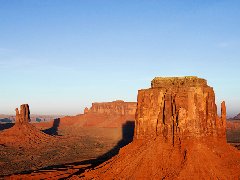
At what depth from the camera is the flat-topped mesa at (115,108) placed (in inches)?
6585

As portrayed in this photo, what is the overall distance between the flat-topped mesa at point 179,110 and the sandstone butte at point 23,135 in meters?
66.6

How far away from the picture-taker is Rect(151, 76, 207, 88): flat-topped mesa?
43.1 metres

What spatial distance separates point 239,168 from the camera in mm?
39125

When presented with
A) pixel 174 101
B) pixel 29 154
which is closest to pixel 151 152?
pixel 174 101

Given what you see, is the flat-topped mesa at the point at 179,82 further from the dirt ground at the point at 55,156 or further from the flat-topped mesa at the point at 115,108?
the flat-topped mesa at the point at 115,108

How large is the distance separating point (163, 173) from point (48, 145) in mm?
71590

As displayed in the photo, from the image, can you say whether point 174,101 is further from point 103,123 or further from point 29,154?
point 103,123

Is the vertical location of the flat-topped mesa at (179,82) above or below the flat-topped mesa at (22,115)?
above

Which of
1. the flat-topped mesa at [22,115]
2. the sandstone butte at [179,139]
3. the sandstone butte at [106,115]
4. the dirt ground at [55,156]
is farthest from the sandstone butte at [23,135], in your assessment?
the sandstone butte at [179,139]

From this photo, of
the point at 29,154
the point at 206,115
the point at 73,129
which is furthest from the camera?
the point at 73,129

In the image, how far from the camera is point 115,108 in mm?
172875

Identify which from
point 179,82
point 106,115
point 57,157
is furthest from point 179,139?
point 106,115

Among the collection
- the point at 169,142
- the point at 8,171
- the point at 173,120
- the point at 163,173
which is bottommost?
the point at 8,171

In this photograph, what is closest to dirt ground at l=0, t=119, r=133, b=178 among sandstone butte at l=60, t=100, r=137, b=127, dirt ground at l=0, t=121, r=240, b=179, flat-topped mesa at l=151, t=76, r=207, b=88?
dirt ground at l=0, t=121, r=240, b=179
